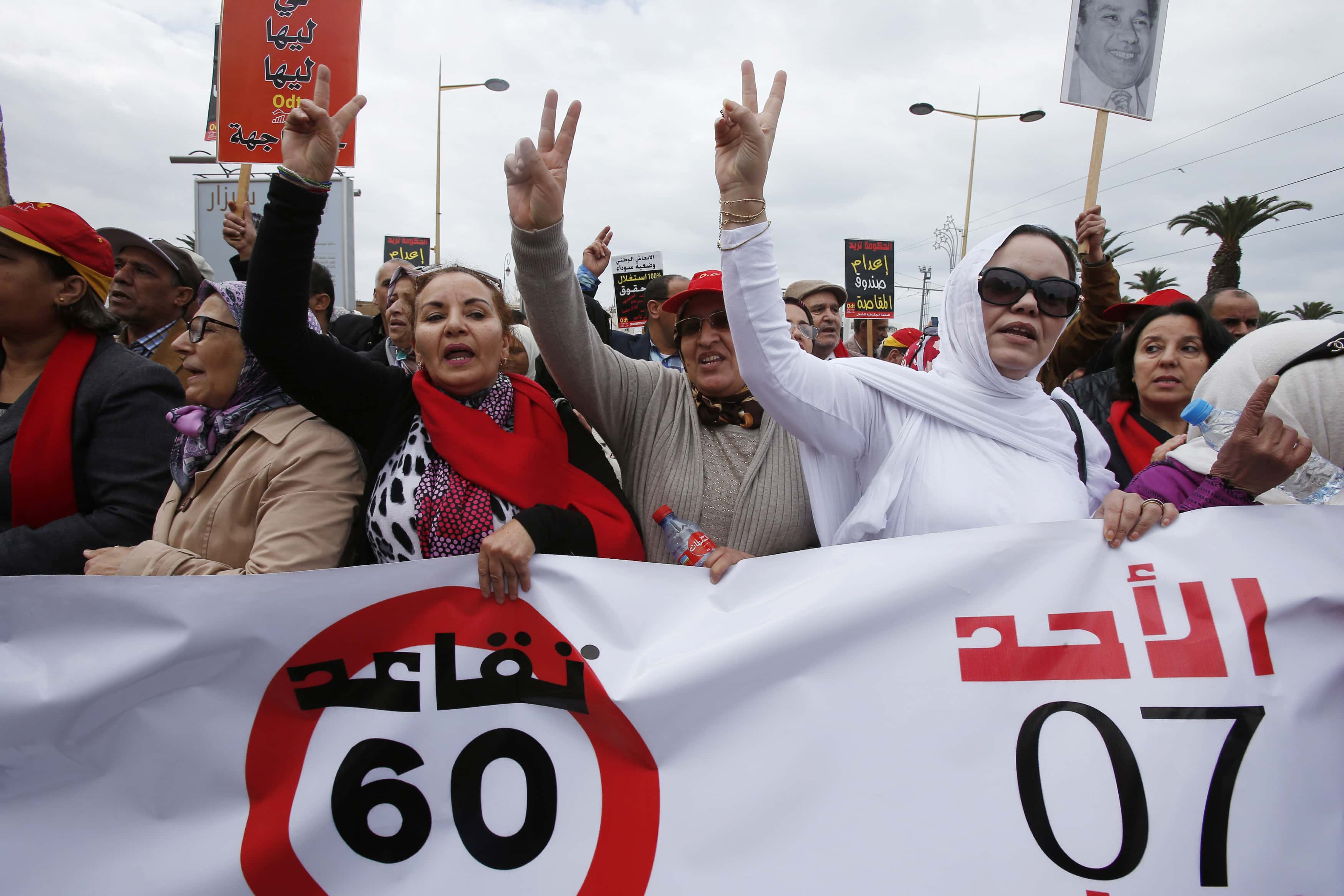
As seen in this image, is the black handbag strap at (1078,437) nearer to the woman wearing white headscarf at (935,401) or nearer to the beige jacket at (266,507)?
the woman wearing white headscarf at (935,401)

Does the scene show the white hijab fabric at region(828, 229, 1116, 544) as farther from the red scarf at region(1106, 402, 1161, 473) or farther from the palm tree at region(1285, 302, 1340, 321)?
the palm tree at region(1285, 302, 1340, 321)

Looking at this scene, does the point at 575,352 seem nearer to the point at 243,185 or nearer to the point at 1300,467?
the point at 1300,467

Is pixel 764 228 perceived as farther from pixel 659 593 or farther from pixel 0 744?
pixel 0 744

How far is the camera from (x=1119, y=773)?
158 cm

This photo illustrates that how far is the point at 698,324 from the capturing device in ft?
7.34

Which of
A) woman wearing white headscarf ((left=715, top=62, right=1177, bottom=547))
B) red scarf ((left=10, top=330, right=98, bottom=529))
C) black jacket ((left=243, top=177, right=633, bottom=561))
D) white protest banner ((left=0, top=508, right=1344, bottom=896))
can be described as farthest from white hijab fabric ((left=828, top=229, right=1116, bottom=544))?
red scarf ((left=10, top=330, right=98, bottom=529))

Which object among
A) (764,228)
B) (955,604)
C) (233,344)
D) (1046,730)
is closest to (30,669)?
(233,344)

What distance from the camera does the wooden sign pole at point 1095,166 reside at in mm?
3773

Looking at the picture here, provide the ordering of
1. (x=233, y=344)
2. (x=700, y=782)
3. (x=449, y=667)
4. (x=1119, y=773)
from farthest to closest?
(x=233, y=344), (x=449, y=667), (x=700, y=782), (x=1119, y=773)

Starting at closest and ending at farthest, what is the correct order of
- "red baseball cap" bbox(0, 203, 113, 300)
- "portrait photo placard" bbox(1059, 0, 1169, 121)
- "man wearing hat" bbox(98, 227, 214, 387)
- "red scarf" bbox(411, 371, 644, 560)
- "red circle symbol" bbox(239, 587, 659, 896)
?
1. "red circle symbol" bbox(239, 587, 659, 896)
2. "red scarf" bbox(411, 371, 644, 560)
3. "red baseball cap" bbox(0, 203, 113, 300)
4. "man wearing hat" bbox(98, 227, 214, 387)
5. "portrait photo placard" bbox(1059, 0, 1169, 121)

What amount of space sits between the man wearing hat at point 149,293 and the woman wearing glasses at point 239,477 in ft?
5.14

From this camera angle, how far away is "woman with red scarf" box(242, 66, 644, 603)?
194 centimetres

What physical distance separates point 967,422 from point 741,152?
82 centimetres

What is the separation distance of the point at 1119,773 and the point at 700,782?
32.9 inches
